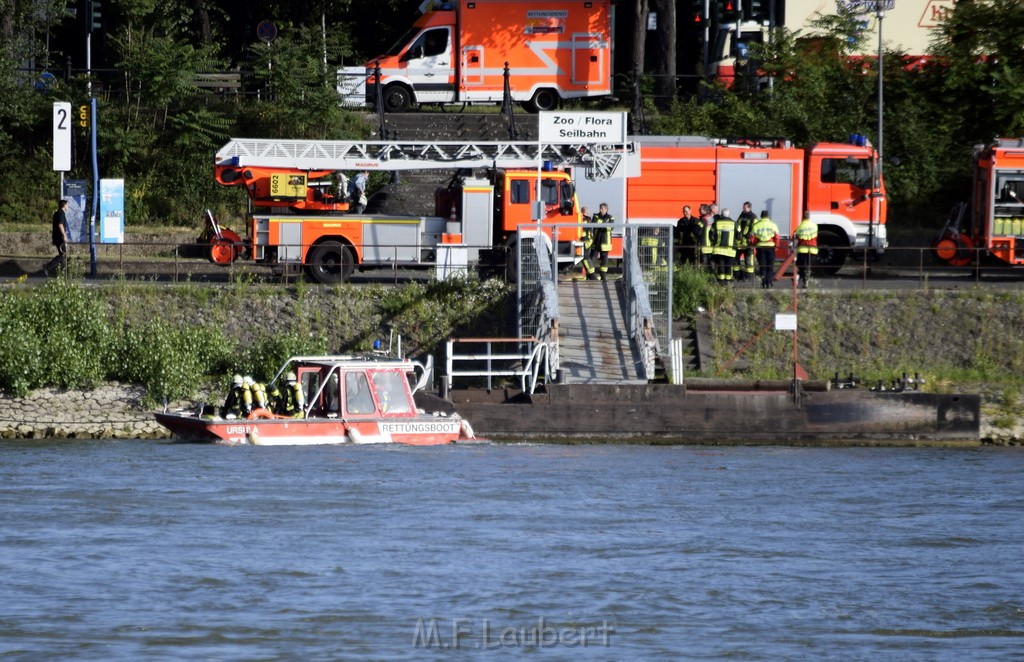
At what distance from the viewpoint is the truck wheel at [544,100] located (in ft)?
146

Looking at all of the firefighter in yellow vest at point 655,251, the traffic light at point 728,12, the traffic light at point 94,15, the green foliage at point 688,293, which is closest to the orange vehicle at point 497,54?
the traffic light at point 728,12

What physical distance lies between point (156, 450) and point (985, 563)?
41.2 ft

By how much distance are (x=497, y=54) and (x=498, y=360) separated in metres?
15.5

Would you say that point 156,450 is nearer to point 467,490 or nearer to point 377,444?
point 377,444

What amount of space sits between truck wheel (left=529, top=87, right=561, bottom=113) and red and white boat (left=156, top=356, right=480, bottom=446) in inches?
744

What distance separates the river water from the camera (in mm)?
15930

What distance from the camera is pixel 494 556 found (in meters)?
18.9

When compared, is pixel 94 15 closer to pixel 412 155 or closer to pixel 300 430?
pixel 412 155

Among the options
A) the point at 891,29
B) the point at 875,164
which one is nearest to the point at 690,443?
the point at 875,164

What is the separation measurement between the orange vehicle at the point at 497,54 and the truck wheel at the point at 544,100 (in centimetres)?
4

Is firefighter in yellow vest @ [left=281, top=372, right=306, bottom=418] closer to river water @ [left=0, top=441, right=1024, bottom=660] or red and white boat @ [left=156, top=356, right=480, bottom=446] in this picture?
red and white boat @ [left=156, top=356, right=480, bottom=446]

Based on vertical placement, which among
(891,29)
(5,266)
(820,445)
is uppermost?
(891,29)

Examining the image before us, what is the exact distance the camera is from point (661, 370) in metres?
29.5

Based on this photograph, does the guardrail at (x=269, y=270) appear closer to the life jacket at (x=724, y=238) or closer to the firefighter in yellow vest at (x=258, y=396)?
the life jacket at (x=724, y=238)
